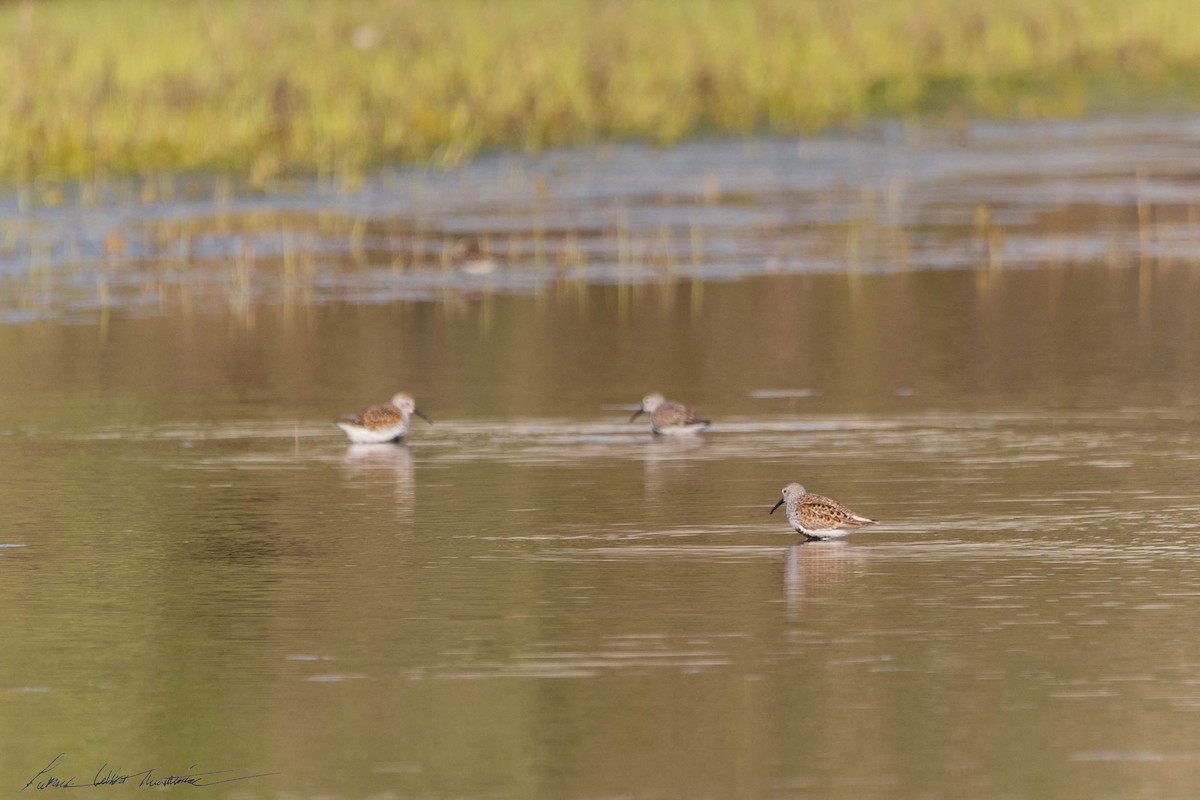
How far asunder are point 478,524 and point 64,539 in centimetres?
183

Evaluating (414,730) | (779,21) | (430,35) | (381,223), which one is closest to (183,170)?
(381,223)

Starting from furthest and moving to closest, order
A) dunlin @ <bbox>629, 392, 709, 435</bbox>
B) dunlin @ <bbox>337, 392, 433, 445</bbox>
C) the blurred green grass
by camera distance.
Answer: the blurred green grass
dunlin @ <bbox>337, 392, 433, 445</bbox>
dunlin @ <bbox>629, 392, 709, 435</bbox>

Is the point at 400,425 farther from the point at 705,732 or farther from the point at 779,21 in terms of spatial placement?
the point at 779,21

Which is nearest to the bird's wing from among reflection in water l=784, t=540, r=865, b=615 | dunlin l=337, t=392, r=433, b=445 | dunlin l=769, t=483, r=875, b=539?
dunlin l=769, t=483, r=875, b=539

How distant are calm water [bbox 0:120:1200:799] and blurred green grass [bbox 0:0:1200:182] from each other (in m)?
6.01

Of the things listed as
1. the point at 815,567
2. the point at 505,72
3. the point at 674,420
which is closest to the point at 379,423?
the point at 674,420

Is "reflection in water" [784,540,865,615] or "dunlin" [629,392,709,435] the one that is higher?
"dunlin" [629,392,709,435]

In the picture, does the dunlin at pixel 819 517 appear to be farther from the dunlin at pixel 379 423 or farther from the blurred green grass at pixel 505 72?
the blurred green grass at pixel 505 72

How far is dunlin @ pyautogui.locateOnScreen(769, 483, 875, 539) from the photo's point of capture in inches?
454
